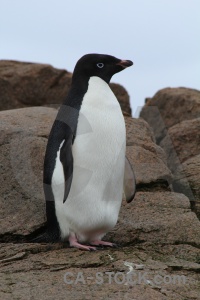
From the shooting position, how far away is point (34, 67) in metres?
12.0

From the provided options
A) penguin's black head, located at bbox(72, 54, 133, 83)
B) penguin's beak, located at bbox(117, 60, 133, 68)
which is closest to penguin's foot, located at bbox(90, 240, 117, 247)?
penguin's black head, located at bbox(72, 54, 133, 83)

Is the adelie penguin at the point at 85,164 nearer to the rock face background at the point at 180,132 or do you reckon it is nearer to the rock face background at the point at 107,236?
the rock face background at the point at 107,236

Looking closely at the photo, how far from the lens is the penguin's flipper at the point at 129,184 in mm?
6434

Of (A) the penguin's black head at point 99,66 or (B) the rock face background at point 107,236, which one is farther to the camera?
(A) the penguin's black head at point 99,66

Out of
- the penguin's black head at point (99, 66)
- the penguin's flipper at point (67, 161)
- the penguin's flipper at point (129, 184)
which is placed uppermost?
the penguin's black head at point (99, 66)

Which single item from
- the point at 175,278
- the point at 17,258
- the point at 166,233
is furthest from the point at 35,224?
the point at 175,278

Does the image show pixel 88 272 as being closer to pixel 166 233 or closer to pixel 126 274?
pixel 126 274

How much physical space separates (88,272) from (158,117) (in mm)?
6045

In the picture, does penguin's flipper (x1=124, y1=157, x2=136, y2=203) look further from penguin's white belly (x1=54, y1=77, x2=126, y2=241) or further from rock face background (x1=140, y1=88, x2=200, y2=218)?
rock face background (x1=140, y1=88, x2=200, y2=218)

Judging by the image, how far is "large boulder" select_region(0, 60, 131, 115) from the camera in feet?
38.3

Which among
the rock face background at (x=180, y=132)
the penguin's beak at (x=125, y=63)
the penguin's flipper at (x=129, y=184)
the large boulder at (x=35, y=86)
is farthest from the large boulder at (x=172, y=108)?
the penguin's beak at (x=125, y=63)

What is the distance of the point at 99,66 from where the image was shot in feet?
20.7

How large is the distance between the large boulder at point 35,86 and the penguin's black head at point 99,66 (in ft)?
17.5

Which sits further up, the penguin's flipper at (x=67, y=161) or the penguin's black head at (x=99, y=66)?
the penguin's black head at (x=99, y=66)
